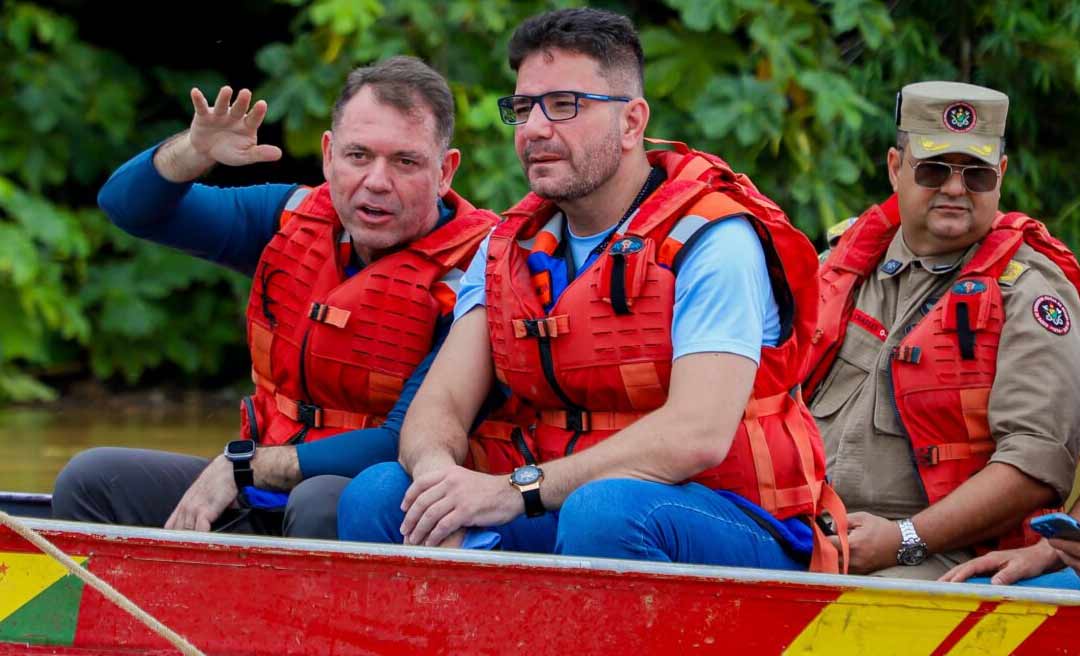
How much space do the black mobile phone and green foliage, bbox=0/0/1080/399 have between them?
13.0ft

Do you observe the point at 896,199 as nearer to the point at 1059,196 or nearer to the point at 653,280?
the point at 653,280

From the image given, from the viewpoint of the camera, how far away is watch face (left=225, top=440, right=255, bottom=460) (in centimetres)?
312

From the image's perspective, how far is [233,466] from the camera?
312 centimetres

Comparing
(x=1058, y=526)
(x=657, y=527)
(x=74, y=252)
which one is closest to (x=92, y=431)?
(x=74, y=252)

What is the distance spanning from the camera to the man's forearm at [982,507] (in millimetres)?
3031

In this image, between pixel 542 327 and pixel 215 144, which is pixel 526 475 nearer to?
pixel 542 327

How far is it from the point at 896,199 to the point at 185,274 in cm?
530

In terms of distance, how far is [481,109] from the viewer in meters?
6.95

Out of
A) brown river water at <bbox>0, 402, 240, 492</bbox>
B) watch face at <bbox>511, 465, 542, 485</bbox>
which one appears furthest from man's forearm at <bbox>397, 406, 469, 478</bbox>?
brown river water at <bbox>0, 402, 240, 492</bbox>

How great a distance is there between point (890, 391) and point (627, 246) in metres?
0.85

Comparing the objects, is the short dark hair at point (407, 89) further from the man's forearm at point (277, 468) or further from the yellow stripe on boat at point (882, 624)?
the yellow stripe on boat at point (882, 624)

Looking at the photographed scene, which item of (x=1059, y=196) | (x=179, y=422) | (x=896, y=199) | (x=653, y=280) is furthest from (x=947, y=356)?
(x=179, y=422)

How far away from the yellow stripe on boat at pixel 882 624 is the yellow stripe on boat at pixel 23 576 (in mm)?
1176

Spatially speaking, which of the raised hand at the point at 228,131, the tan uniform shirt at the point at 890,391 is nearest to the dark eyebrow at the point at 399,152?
the raised hand at the point at 228,131
